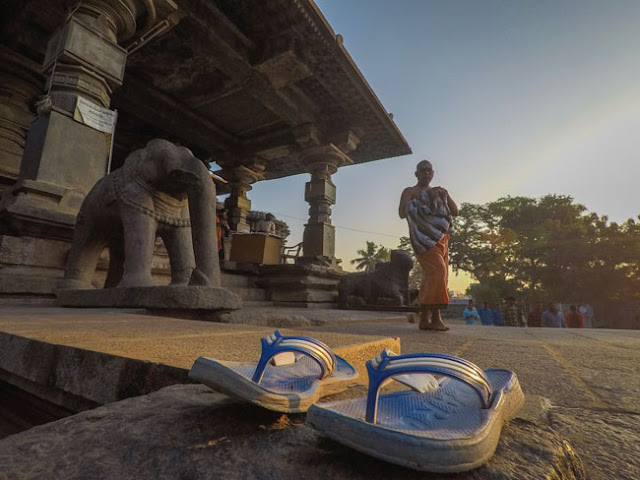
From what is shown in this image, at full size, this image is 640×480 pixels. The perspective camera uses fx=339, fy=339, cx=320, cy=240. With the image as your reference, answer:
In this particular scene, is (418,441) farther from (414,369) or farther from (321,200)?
(321,200)

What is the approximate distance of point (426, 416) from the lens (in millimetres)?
520

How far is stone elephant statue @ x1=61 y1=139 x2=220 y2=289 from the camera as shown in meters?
2.40

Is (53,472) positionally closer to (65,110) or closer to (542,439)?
(542,439)

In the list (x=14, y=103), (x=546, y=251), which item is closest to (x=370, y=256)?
(x=546, y=251)

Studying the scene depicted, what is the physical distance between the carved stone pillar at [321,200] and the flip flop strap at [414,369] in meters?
6.58

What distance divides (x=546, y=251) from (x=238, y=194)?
65.0ft

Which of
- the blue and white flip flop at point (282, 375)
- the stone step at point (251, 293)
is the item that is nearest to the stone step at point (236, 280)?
the stone step at point (251, 293)

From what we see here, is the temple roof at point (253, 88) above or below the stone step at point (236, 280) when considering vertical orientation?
above

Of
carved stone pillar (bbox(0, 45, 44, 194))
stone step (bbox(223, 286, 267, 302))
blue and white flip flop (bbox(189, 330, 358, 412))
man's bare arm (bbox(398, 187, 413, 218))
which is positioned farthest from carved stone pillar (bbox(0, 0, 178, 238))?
blue and white flip flop (bbox(189, 330, 358, 412))

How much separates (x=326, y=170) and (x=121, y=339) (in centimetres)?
668

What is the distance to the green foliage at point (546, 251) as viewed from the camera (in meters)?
17.3

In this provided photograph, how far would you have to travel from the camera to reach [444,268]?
278 cm

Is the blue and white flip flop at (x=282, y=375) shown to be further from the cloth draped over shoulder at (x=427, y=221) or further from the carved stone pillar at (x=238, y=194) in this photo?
the carved stone pillar at (x=238, y=194)

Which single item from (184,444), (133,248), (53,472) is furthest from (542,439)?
(133,248)
